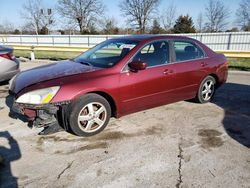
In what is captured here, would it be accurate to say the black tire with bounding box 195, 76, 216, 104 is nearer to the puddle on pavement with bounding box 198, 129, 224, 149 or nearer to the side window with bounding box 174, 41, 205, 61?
the side window with bounding box 174, 41, 205, 61

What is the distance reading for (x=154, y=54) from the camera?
475 centimetres

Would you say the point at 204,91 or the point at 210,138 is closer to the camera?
the point at 210,138

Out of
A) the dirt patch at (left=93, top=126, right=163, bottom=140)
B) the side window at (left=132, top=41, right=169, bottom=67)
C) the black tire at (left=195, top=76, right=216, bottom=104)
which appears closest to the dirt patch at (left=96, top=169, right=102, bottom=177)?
the dirt patch at (left=93, top=126, right=163, bottom=140)

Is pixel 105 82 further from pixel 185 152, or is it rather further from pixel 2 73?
pixel 2 73

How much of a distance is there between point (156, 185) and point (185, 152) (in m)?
0.90

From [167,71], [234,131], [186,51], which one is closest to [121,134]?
[167,71]

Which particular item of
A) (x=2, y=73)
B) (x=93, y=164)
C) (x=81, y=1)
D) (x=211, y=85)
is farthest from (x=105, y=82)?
(x=81, y=1)

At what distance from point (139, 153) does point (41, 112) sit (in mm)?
1604

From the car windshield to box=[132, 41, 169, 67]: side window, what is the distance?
0.70 ft

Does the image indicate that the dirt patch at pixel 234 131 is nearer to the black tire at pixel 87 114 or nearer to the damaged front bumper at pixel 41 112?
the black tire at pixel 87 114

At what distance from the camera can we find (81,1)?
50781 millimetres

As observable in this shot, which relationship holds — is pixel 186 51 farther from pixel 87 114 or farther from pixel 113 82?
pixel 87 114

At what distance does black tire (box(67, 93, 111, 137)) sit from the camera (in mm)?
3813

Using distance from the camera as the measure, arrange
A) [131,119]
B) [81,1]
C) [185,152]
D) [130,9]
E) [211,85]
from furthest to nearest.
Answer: [81,1], [130,9], [211,85], [131,119], [185,152]
